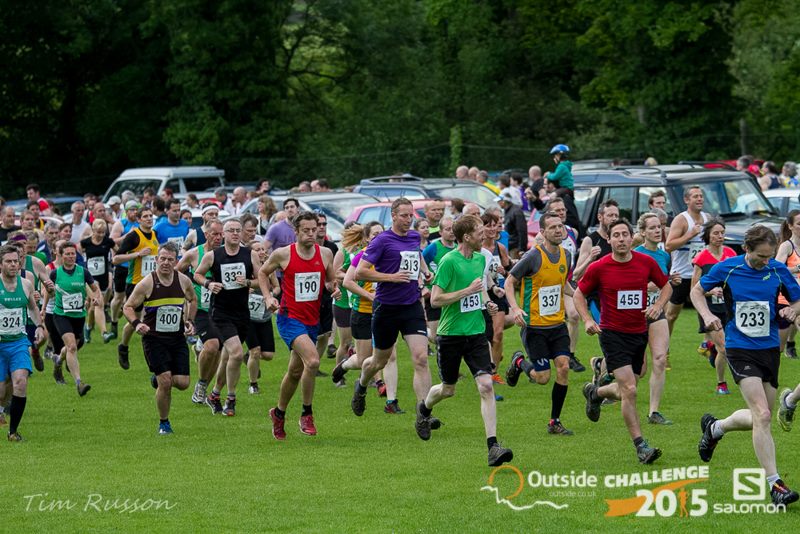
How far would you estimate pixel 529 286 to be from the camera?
490 inches

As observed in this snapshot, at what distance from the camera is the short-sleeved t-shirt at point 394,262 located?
12.4 meters

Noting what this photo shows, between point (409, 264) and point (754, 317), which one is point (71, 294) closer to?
point (409, 264)

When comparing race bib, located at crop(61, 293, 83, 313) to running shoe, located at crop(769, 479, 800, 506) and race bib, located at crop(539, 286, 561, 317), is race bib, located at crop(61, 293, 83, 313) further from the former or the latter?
running shoe, located at crop(769, 479, 800, 506)

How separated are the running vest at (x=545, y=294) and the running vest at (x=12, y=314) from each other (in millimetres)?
4690

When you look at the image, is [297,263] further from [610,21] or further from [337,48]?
[337,48]

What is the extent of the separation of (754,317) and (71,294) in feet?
30.2

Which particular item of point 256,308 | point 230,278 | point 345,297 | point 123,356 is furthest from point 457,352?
point 123,356

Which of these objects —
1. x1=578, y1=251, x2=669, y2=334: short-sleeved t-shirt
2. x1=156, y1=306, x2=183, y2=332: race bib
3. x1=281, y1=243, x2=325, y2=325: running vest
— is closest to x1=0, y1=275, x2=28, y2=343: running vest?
x1=156, y1=306, x2=183, y2=332: race bib

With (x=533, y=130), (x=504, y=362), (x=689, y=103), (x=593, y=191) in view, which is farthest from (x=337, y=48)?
(x=504, y=362)

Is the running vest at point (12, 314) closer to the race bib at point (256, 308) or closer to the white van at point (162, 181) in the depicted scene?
the race bib at point (256, 308)

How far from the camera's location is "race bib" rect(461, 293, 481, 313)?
11188 millimetres

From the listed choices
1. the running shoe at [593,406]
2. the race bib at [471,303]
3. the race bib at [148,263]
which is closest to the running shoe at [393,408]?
the running shoe at [593,406]

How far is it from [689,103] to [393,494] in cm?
3545

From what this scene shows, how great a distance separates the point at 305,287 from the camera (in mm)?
12312
